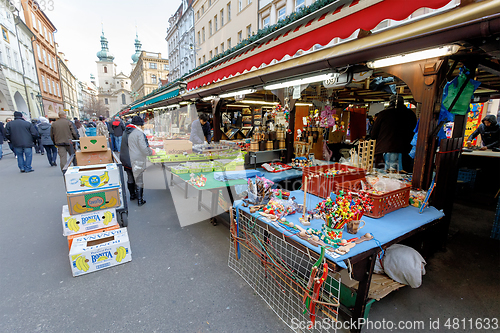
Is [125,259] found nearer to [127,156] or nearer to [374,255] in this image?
[127,156]

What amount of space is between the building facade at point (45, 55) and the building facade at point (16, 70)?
1.99 meters

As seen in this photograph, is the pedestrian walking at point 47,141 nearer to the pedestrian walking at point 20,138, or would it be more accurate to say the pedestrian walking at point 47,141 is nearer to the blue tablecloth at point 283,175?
the pedestrian walking at point 20,138

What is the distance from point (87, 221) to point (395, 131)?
5544mm

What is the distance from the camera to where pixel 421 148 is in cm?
302

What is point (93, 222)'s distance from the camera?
3.29m

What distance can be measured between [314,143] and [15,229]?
26.5ft

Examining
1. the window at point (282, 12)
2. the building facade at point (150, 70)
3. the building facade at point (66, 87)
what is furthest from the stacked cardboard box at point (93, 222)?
the building facade at point (150, 70)

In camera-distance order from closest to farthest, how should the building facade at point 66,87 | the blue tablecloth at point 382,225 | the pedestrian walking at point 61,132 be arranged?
the blue tablecloth at point 382,225 < the pedestrian walking at point 61,132 < the building facade at point 66,87

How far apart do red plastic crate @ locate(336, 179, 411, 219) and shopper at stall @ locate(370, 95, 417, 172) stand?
1680 mm

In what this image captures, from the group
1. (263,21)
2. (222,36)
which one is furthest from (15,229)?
(222,36)

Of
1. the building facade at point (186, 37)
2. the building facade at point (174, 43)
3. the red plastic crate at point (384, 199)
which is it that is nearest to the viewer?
the red plastic crate at point (384, 199)

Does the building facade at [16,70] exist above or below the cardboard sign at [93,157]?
above

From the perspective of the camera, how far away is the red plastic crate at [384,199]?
8.13ft

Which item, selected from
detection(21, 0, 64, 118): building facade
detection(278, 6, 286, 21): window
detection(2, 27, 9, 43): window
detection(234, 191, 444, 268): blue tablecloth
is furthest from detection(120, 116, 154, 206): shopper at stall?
detection(21, 0, 64, 118): building facade
